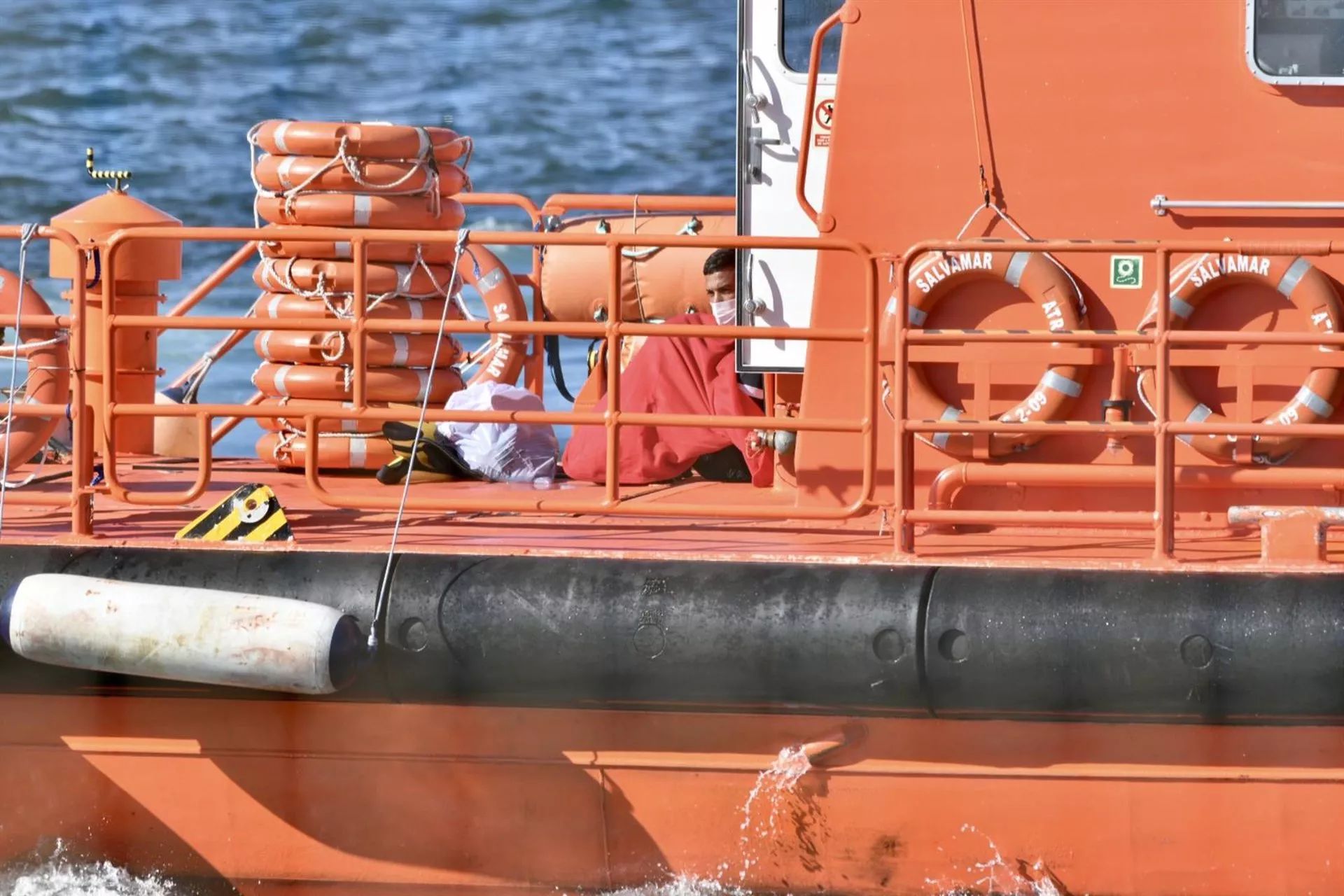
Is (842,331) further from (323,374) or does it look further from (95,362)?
(95,362)

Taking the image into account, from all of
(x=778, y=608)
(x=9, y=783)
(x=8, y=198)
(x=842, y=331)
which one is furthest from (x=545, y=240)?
(x=8, y=198)

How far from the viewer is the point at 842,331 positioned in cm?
383

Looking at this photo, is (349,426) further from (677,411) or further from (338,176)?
(677,411)

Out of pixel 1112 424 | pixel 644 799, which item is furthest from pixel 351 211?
pixel 1112 424

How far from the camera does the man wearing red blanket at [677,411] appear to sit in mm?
Answer: 5211

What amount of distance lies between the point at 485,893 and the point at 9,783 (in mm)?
1240

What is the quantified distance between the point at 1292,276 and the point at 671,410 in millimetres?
2082

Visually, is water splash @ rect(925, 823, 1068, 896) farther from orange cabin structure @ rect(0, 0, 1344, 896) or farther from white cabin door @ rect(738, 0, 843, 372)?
white cabin door @ rect(738, 0, 843, 372)

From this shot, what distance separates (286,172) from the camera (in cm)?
554

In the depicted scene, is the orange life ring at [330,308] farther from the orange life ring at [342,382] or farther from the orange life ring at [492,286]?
the orange life ring at [492,286]

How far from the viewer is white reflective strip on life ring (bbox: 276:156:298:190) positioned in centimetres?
554

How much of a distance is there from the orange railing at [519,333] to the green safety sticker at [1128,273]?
769 mm

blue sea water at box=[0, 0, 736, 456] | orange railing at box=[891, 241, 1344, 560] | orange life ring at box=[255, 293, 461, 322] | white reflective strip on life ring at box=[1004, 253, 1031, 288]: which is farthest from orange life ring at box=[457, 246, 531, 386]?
blue sea water at box=[0, 0, 736, 456]

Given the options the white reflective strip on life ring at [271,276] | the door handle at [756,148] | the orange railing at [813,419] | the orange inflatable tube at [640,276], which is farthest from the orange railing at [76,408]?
the orange inflatable tube at [640,276]
